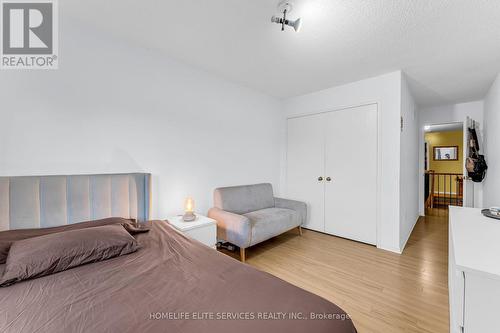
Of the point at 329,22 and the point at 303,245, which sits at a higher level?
the point at 329,22

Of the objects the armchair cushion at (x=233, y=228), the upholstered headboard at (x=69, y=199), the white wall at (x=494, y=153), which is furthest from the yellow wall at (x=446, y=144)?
the upholstered headboard at (x=69, y=199)

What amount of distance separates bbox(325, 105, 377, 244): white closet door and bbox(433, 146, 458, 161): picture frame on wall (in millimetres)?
6376

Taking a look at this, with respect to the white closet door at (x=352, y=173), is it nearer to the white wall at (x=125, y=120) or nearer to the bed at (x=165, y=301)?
the white wall at (x=125, y=120)

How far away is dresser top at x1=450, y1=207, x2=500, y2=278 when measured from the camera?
918mm

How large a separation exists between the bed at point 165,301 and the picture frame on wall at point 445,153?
8869 millimetres

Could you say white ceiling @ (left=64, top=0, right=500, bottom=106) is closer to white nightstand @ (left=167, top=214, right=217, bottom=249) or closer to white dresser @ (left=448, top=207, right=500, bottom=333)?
white dresser @ (left=448, top=207, right=500, bottom=333)

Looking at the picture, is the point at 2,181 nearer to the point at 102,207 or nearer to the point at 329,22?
the point at 102,207

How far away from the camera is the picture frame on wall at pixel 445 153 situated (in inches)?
274

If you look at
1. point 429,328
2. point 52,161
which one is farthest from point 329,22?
point 52,161

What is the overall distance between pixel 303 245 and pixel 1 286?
2933mm

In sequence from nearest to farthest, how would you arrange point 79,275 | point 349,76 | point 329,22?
point 79,275 → point 329,22 → point 349,76

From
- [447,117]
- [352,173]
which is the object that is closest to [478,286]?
[352,173]

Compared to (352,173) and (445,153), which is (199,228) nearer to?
(352,173)

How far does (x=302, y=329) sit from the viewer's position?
0.80m
